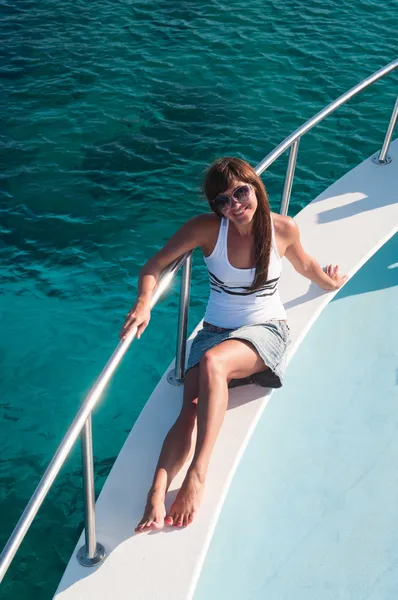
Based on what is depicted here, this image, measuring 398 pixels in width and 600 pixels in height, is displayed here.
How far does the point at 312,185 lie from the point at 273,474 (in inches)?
185

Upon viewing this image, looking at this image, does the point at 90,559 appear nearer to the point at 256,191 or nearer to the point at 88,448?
the point at 88,448

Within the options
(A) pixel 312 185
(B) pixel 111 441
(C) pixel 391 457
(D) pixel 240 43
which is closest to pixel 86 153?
(A) pixel 312 185

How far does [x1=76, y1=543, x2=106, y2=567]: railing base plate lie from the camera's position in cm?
262

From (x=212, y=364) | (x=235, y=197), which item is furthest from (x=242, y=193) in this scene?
(x=212, y=364)

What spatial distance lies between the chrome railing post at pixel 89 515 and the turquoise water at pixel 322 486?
487 mm

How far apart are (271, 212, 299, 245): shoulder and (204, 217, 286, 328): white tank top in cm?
9

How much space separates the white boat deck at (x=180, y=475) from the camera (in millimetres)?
2561

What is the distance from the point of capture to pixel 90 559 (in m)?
2.63

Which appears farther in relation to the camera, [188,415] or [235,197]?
[235,197]

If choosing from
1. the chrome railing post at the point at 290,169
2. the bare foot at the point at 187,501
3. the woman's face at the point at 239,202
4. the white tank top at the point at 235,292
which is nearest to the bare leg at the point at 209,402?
the bare foot at the point at 187,501

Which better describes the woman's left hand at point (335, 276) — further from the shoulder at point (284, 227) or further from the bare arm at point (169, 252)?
the bare arm at point (169, 252)

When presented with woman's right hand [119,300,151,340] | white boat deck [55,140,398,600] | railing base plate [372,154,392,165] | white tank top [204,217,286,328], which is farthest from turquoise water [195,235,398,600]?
railing base plate [372,154,392,165]

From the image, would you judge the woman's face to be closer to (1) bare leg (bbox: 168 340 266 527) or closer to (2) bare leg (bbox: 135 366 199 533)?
(1) bare leg (bbox: 168 340 266 527)

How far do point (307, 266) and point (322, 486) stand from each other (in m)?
1.09
